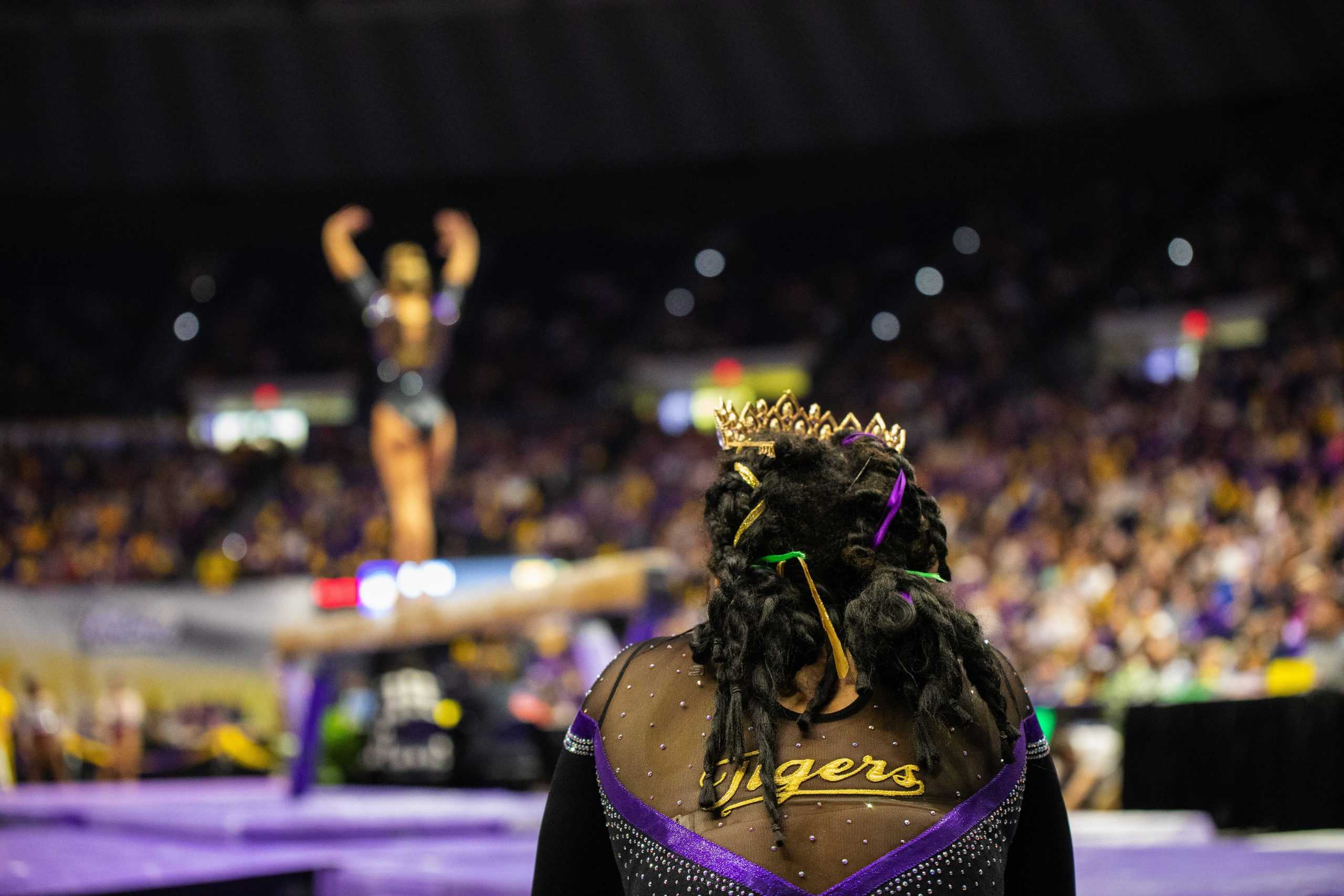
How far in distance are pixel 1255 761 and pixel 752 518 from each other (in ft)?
14.0

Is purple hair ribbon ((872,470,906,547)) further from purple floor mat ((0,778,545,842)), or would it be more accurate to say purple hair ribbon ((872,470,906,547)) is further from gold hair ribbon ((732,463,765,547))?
purple floor mat ((0,778,545,842))

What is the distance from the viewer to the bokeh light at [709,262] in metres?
19.4

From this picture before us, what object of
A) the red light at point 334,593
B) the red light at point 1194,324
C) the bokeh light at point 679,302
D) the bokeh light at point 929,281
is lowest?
the red light at point 334,593

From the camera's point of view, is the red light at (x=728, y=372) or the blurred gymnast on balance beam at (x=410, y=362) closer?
the blurred gymnast on balance beam at (x=410, y=362)

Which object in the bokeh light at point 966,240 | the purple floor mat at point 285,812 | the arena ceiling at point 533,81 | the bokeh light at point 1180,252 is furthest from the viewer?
the bokeh light at point 966,240

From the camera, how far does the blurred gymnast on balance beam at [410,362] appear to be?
7.04 m

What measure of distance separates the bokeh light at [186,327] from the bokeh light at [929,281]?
37.6ft

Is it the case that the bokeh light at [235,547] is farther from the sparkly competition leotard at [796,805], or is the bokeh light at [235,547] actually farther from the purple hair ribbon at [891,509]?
the purple hair ribbon at [891,509]

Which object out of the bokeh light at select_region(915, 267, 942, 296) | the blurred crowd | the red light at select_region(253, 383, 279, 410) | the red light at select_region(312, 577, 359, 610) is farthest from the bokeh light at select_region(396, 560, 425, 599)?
the red light at select_region(253, 383, 279, 410)

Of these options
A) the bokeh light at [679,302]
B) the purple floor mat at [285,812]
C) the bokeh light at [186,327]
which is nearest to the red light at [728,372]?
the bokeh light at [679,302]

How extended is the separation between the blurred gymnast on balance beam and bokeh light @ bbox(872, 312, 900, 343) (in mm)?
11174

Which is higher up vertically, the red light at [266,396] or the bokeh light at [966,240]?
the bokeh light at [966,240]

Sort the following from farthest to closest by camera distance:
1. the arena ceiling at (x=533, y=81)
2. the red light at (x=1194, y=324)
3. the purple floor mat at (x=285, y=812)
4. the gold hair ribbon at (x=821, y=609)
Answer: the arena ceiling at (x=533, y=81), the red light at (x=1194, y=324), the purple floor mat at (x=285, y=812), the gold hair ribbon at (x=821, y=609)

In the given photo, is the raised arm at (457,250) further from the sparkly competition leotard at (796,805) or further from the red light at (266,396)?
the red light at (266,396)
